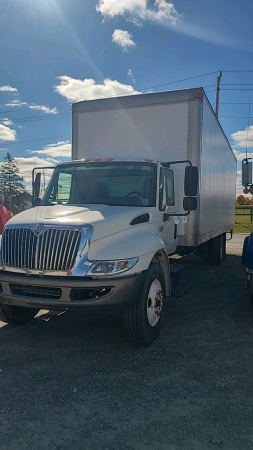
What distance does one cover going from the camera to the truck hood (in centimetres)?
448

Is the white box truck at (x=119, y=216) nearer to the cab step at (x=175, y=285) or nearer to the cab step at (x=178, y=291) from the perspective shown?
the cab step at (x=175, y=285)

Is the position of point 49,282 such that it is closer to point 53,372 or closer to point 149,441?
point 53,372

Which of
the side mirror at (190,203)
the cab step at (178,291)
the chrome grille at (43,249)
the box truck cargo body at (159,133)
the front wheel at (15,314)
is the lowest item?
the front wheel at (15,314)

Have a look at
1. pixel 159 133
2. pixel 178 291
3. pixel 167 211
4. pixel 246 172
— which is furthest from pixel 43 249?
pixel 246 172

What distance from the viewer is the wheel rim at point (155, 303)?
4.88 metres

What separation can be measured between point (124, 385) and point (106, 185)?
2.88 meters

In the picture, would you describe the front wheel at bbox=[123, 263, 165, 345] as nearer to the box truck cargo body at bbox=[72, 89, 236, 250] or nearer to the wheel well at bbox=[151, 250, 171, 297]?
the wheel well at bbox=[151, 250, 171, 297]

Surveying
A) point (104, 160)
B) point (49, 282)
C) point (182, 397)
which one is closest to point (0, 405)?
point (49, 282)

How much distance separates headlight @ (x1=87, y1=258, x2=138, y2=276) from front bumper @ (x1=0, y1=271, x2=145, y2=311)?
0.26 ft

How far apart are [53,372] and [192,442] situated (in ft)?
5.82

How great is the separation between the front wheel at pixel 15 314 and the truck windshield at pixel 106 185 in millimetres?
1619

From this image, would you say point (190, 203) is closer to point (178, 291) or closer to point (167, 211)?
point (167, 211)

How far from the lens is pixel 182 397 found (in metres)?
3.64

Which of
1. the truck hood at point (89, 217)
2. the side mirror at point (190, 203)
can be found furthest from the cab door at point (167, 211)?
the truck hood at point (89, 217)
